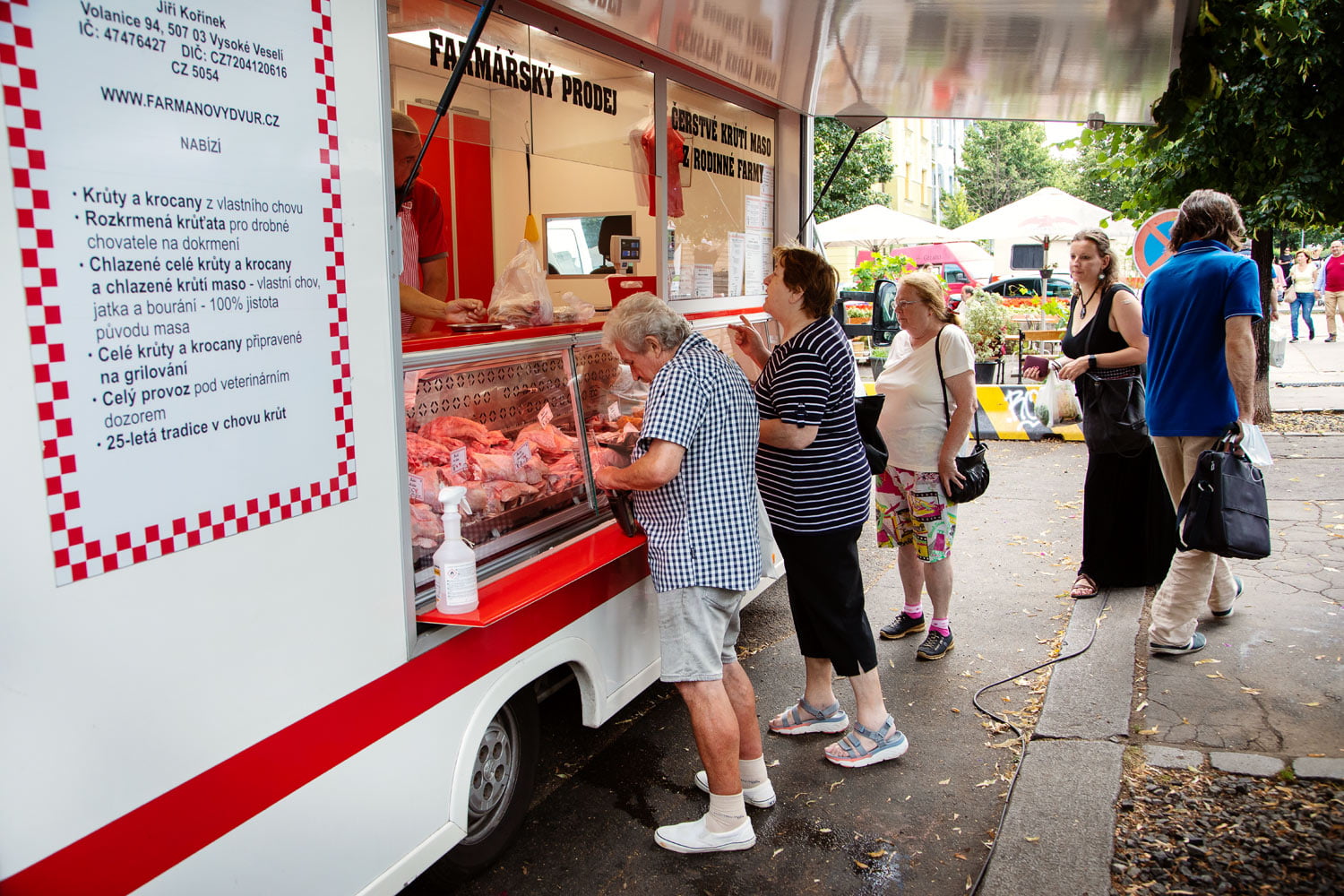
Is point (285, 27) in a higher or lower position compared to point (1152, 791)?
higher

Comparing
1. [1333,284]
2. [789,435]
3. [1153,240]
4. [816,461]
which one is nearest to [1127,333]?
[816,461]

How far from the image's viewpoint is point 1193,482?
14.1 feet

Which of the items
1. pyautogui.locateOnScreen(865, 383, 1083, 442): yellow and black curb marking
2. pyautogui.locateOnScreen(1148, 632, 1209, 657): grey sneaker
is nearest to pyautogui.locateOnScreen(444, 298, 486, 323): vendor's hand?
pyautogui.locateOnScreen(1148, 632, 1209, 657): grey sneaker

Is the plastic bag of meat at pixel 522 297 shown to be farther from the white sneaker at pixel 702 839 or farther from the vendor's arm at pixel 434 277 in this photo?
the white sneaker at pixel 702 839

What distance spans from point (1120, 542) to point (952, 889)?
3.23 meters

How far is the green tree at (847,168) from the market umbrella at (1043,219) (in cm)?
900

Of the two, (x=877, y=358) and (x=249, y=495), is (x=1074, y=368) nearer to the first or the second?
(x=249, y=495)

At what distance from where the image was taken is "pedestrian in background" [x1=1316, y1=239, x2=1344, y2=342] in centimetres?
1858

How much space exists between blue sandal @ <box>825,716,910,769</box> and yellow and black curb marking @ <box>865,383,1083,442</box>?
710cm

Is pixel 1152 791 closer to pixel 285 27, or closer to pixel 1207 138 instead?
pixel 285 27

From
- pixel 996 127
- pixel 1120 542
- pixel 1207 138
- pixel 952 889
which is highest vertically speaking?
pixel 996 127

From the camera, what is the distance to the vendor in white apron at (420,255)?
3316mm

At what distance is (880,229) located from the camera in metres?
19.8

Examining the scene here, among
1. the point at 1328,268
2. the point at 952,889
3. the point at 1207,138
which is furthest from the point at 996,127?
the point at 952,889
